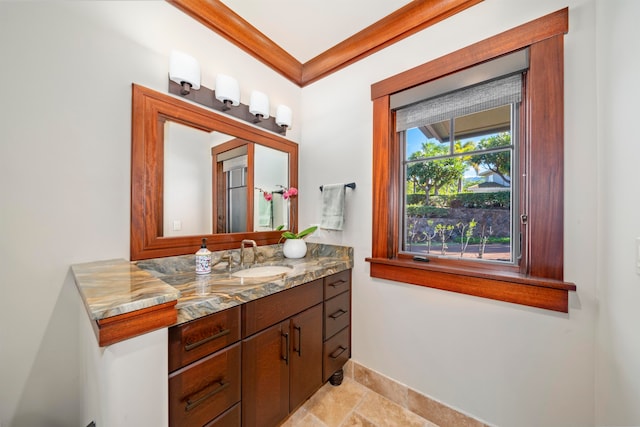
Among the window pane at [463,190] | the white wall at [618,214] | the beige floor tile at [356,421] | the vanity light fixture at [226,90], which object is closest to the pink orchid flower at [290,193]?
the vanity light fixture at [226,90]

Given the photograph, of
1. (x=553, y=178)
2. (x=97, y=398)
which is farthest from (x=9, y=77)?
(x=553, y=178)

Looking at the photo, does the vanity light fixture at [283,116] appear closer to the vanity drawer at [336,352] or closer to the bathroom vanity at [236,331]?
the bathroom vanity at [236,331]

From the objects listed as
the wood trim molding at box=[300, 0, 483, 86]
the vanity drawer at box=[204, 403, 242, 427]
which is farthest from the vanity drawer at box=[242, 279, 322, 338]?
the wood trim molding at box=[300, 0, 483, 86]

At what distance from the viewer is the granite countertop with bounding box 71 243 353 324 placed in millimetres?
664

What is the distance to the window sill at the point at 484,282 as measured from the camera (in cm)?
105

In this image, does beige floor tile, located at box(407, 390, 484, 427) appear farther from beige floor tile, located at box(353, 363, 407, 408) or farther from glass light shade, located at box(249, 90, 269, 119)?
glass light shade, located at box(249, 90, 269, 119)

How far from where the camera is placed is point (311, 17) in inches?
59.9

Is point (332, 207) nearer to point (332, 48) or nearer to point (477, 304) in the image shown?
point (477, 304)

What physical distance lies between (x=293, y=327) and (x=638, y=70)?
5.47ft

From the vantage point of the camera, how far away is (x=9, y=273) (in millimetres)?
903

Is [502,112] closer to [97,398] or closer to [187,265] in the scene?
[187,265]

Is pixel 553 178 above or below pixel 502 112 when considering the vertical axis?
below

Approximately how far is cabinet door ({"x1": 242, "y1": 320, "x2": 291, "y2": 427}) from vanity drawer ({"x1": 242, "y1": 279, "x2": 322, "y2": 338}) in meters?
0.04

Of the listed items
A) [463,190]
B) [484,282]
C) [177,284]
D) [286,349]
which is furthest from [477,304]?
[177,284]
